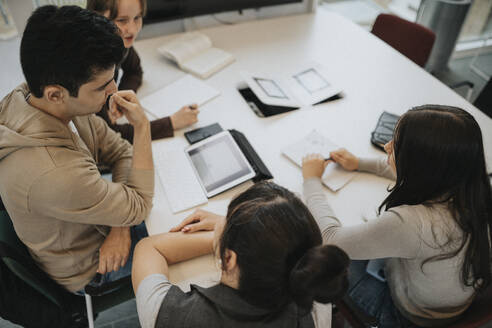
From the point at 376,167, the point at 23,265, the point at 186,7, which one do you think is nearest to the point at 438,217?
the point at 376,167

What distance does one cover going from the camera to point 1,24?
1822 mm

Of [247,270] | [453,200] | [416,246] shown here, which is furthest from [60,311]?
[453,200]

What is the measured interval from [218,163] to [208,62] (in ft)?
2.53

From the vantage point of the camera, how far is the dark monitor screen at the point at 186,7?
1932mm

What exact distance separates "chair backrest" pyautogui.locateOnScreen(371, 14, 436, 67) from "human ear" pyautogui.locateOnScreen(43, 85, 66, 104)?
1.90m

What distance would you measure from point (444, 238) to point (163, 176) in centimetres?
90

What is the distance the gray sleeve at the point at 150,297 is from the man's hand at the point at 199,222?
19 centimetres

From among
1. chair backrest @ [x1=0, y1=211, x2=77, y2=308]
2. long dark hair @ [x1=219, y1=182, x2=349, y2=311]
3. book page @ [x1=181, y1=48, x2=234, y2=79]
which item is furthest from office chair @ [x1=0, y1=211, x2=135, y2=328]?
book page @ [x1=181, y1=48, x2=234, y2=79]

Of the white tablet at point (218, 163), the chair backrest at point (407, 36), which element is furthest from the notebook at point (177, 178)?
the chair backrest at point (407, 36)

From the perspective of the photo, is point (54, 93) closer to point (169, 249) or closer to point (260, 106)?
point (169, 249)

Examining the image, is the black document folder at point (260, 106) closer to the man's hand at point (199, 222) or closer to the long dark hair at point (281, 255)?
the man's hand at point (199, 222)

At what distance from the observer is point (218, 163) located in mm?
1346

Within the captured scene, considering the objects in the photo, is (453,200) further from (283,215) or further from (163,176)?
(163,176)

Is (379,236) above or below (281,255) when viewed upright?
below
